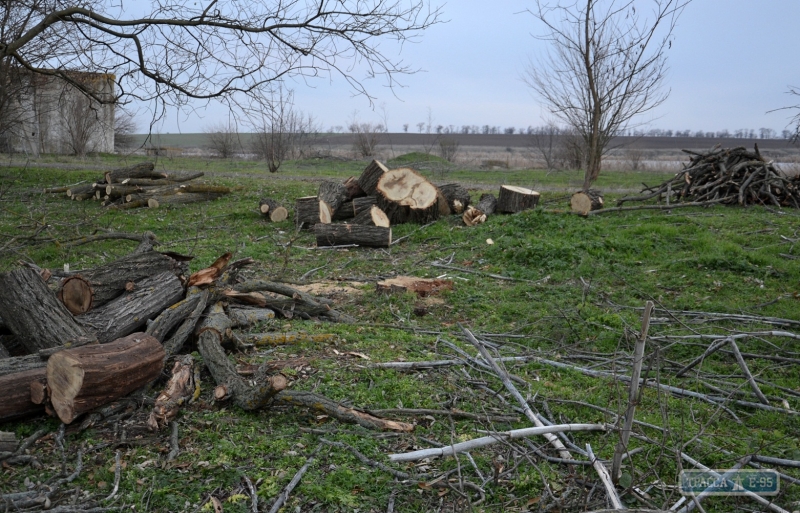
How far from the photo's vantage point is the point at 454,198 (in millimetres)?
12180

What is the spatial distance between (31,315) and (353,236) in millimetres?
6390

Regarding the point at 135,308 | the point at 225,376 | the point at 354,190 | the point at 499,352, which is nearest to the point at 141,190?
the point at 354,190

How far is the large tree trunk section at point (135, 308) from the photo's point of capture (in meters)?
4.61

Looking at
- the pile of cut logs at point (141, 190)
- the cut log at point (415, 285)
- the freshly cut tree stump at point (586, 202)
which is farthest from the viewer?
the pile of cut logs at point (141, 190)

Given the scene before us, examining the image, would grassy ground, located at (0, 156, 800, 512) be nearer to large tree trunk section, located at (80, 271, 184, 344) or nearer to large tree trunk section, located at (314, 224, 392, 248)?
large tree trunk section, located at (314, 224, 392, 248)

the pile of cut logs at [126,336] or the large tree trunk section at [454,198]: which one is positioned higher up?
the large tree trunk section at [454,198]

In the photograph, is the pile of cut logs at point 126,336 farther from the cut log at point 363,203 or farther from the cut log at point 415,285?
the cut log at point 363,203

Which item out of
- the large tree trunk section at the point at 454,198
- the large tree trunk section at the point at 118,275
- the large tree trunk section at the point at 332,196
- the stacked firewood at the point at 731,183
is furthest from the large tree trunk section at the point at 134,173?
the stacked firewood at the point at 731,183

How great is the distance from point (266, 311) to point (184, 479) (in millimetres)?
2742

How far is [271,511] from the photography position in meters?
2.94

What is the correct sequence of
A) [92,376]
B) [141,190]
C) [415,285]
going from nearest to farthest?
[92,376] < [415,285] < [141,190]

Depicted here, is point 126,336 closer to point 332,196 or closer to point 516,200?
point 332,196

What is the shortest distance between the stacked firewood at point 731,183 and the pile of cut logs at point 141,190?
31.3ft

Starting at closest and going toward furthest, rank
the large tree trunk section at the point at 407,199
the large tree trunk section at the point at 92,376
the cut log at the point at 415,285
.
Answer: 1. the large tree trunk section at the point at 92,376
2. the cut log at the point at 415,285
3. the large tree trunk section at the point at 407,199
